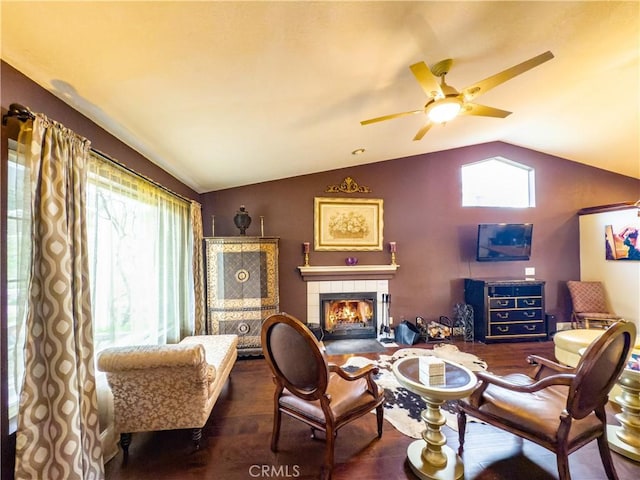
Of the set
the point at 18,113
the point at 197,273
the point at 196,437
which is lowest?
→ the point at 196,437

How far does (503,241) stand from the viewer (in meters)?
4.59

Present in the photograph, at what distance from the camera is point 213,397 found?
2223 mm

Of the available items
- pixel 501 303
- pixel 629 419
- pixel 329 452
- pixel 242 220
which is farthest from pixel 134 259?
pixel 501 303

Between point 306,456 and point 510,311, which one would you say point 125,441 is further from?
point 510,311

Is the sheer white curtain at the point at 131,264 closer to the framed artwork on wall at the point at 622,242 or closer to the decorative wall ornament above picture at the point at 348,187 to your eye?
the decorative wall ornament above picture at the point at 348,187

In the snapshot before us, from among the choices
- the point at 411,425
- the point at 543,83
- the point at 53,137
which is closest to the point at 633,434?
the point at 411,425

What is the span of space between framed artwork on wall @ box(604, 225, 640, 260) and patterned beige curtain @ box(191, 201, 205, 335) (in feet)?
21.7

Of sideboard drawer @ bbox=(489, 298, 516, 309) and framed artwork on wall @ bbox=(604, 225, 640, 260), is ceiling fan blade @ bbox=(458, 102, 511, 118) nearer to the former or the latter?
sideboard drawer @ bbox=(489, 298, 516, 309)

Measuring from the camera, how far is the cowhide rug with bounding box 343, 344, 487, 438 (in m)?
2.29

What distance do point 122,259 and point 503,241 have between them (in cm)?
537

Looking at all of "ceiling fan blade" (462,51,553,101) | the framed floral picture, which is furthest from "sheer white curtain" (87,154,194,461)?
"ceiling fan blade" (462,51,553,101)

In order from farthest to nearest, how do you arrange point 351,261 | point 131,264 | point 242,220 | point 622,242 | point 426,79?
point 351,261 < point 622,242 < point 242,220 < point 131,264 < point 426,79

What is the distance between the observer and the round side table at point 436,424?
170 centimetres

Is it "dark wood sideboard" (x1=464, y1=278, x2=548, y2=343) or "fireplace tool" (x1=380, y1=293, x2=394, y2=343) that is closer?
"dark wood sideboard" (x1=464, y1=278, x2=548, y2=343)
